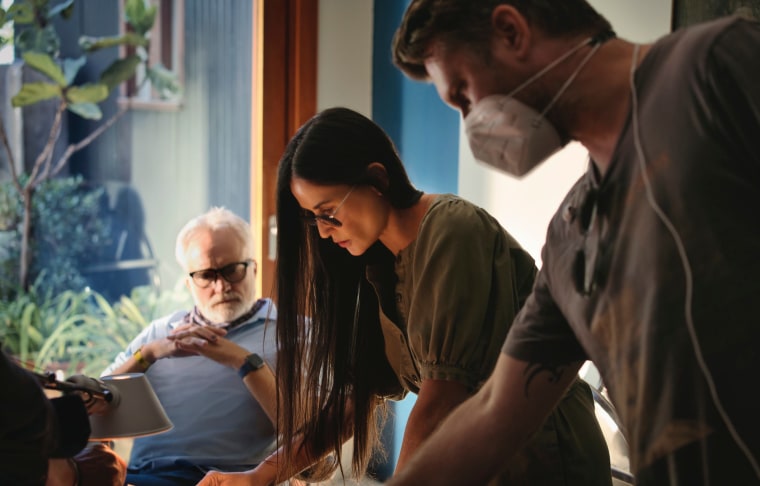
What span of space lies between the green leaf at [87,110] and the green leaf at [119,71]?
0.10m

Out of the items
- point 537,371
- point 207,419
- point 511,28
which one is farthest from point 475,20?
point 207,419

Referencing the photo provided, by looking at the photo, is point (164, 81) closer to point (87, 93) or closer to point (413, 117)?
point (87, 93)

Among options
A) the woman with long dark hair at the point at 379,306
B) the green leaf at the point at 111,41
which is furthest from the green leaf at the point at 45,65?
the woman with long dark hair at the point at 379,306

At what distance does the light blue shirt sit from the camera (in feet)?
7.77

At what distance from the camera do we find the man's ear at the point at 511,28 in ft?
3.14

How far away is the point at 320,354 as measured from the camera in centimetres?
173

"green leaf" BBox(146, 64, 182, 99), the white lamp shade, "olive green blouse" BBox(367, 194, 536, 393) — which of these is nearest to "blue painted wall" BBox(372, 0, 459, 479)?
"green leaf" BBox(146, 64, 182, 99)

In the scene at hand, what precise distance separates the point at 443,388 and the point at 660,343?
544 millimetres

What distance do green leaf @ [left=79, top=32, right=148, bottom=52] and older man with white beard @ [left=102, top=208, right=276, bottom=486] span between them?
0.82 meters

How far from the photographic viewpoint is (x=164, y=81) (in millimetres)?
3199

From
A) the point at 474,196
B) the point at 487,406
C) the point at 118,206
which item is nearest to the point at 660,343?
the point at 487,406

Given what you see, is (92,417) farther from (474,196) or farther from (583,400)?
(474,196)

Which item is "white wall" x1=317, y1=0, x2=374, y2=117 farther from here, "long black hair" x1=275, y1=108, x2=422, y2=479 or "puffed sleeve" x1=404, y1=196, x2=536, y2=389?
"puffed sleeve" x1=404, y1=196, x2=536, y2=389

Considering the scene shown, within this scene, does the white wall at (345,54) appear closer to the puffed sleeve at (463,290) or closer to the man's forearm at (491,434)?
the puffed sleeve at (463,290)
